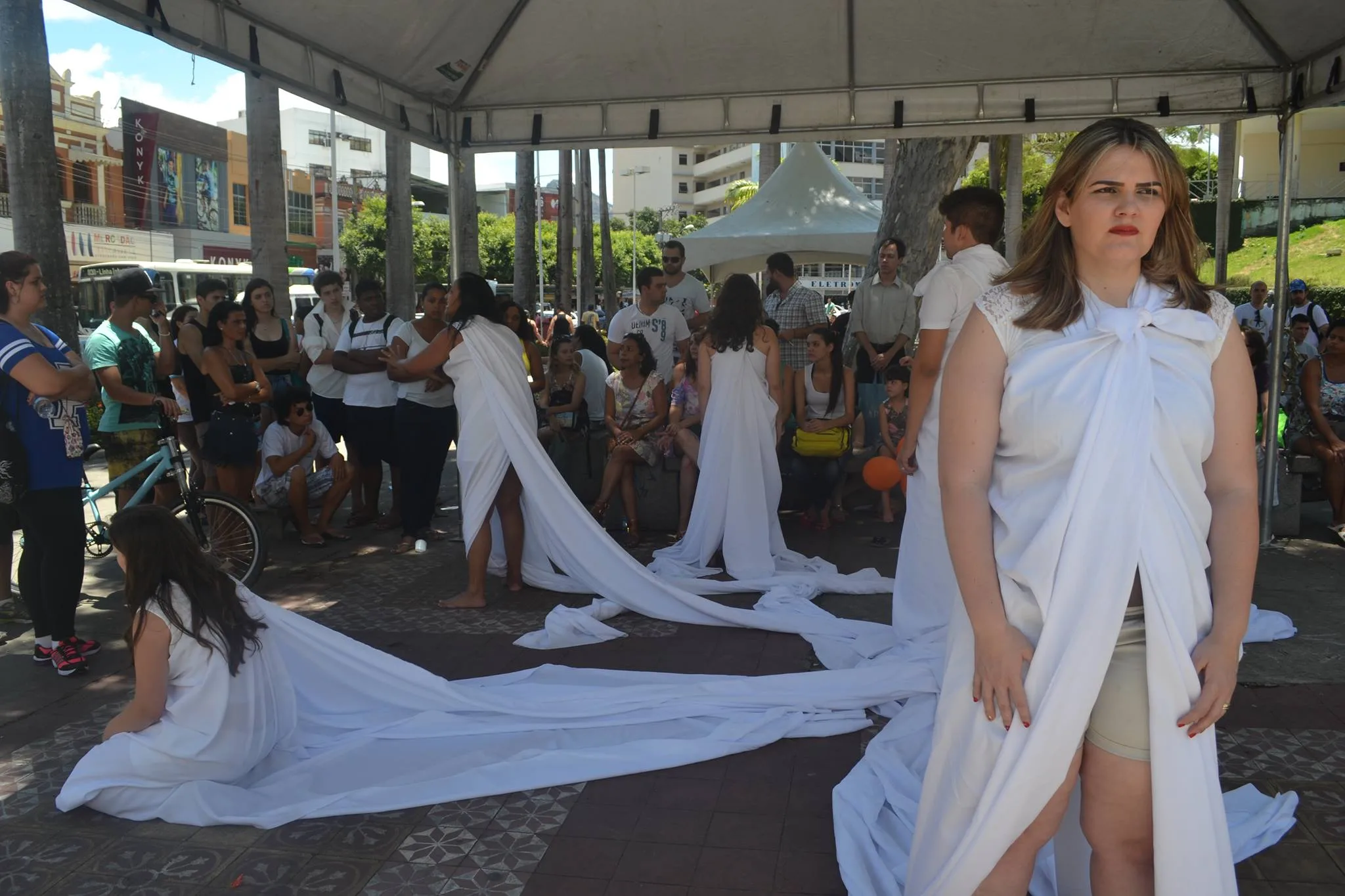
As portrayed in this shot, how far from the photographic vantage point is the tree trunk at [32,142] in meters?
7.13

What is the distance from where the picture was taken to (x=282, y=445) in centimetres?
805

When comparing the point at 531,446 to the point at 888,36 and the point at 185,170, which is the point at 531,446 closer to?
the point at 888,36

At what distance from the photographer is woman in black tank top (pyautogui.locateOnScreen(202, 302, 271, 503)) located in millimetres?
7336

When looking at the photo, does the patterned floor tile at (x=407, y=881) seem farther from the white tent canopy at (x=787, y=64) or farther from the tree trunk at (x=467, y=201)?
the tree trunk at (x=467, y=201)

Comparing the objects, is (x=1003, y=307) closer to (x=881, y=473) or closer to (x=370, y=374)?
(x=881, y=473)

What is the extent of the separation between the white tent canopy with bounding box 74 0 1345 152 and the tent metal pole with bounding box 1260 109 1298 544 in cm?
29

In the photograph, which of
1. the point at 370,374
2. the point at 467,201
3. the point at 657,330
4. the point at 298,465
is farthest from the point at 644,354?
the point at 298,465

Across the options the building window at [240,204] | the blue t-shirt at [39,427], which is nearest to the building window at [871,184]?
the building window at [240,204]

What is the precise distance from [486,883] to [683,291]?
754 cm

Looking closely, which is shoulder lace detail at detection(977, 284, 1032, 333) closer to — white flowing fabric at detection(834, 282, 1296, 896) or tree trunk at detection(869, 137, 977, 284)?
white flowing fabric at detection(834, 282, 1296, 896)

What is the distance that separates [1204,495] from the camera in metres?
2.18

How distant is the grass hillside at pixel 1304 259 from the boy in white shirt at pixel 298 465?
29474 mm

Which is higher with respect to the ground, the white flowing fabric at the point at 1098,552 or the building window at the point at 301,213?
the building window at the point at 301,213

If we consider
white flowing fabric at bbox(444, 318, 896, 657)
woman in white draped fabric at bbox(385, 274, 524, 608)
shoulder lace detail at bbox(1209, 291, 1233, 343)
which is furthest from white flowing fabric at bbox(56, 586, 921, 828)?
shoulder lace detail at bbox(1209, 291, 1233, 343)
